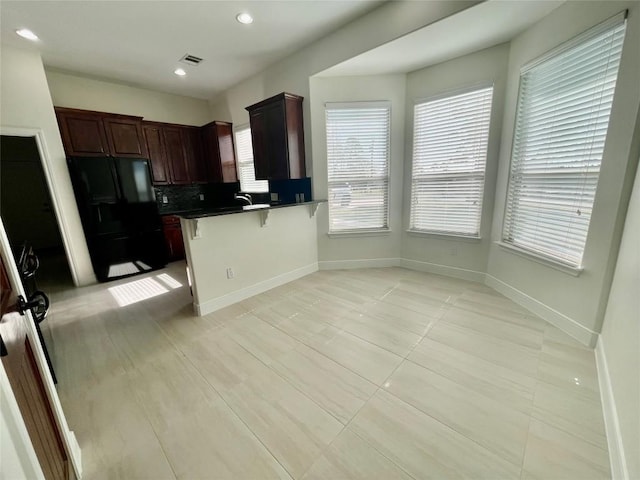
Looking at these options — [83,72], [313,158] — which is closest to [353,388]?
[313,158]

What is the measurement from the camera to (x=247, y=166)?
4750 millimetres

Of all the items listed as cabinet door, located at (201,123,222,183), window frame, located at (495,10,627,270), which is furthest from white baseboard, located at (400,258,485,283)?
cabinet door, located at (201,123,222,183)

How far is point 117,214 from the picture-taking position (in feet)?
12.1

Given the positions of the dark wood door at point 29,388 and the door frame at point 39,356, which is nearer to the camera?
the dark wood door at point 29,388

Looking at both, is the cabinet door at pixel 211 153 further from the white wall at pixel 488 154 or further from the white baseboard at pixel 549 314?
the white baseboard at pixel 549 314

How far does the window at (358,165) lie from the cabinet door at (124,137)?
3.06m

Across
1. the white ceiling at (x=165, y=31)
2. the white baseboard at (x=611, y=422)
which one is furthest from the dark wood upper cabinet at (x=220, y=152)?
the white baseboard at (x=611, y=422)

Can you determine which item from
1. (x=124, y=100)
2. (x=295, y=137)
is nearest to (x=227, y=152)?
(x=124, y=100)

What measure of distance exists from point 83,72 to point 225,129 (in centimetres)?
198

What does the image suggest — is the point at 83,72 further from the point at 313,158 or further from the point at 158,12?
the point at 313,158

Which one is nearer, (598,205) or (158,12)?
(598,205)

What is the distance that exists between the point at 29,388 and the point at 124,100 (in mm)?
4798

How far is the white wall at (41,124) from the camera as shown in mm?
2945

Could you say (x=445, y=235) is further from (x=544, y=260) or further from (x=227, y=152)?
(x=227, y=152)
